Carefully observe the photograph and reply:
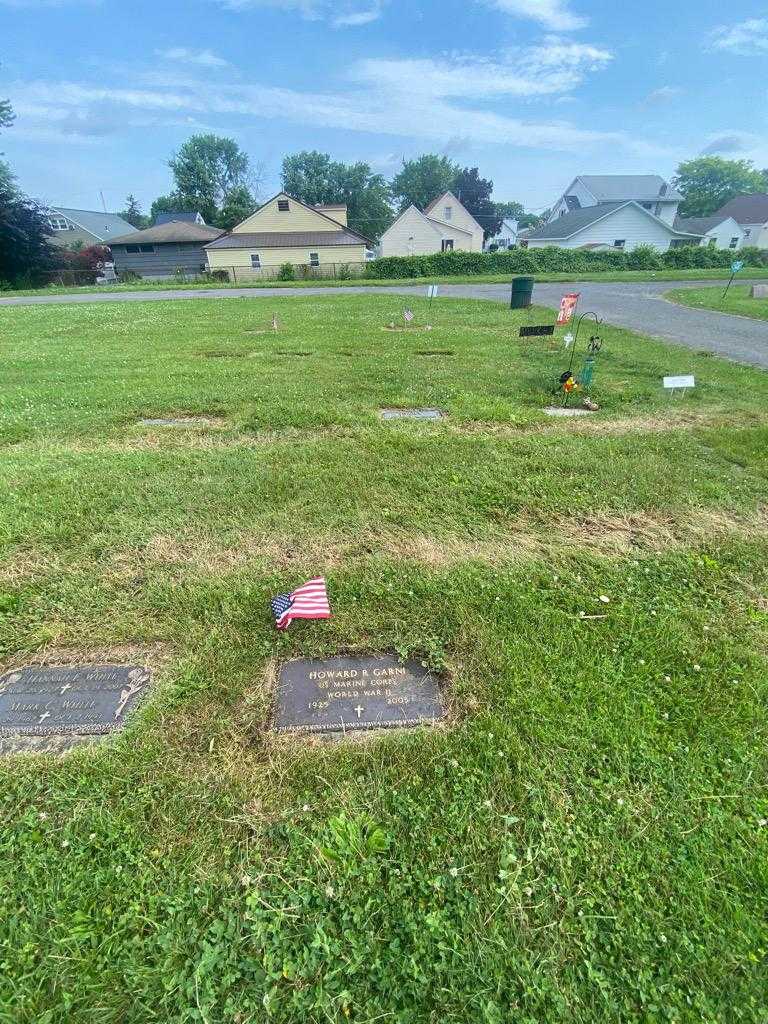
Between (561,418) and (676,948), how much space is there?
4600 mm

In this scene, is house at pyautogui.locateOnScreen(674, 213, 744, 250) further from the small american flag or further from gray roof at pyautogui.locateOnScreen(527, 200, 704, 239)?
the small american flag

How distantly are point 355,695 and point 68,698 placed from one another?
48.2 inches

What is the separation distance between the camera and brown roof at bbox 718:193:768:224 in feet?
152

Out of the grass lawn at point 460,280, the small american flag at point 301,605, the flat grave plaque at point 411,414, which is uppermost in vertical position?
the grass lawn at point 460,280

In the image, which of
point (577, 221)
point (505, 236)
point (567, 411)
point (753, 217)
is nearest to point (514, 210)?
point (505, 236)

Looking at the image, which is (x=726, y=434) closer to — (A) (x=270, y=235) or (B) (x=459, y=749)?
(B) (x=459, y=749)

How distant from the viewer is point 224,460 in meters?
4.17

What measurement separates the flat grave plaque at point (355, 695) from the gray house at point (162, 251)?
45557mm

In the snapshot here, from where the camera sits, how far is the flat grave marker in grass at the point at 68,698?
1.91 metres

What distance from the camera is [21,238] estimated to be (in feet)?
106

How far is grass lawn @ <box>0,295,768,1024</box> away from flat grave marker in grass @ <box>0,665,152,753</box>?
0.11m

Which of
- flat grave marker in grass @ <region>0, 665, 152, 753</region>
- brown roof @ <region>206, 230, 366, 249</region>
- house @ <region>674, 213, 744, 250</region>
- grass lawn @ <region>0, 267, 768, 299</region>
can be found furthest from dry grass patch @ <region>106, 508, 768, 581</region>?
house @ <region>674, 213, 744, 250</region>

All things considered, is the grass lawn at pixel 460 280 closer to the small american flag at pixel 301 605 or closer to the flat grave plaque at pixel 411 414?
the flat grave plaque at pixel 411 414

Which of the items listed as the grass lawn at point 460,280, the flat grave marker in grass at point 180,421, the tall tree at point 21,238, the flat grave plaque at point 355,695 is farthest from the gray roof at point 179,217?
the flat grave plaque at point 355,695
